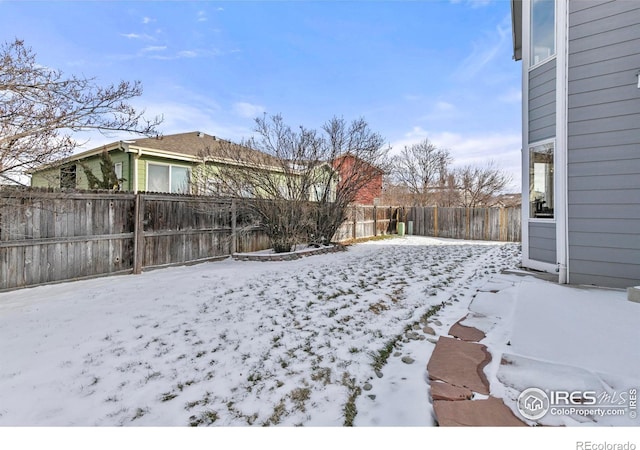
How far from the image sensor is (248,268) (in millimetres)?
5926

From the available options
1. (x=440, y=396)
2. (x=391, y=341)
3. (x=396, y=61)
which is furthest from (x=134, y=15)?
(x=440, y=396)

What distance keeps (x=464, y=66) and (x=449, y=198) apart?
584 inches

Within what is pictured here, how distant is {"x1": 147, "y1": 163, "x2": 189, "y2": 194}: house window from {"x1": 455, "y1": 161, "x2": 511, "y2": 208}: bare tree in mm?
16669

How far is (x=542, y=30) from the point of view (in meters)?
5.22

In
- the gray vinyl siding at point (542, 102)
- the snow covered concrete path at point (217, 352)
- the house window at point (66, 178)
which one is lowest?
the snow covered concrete path at point (217, 352)

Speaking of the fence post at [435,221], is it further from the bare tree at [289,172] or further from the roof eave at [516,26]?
the roof eave at [516,26]

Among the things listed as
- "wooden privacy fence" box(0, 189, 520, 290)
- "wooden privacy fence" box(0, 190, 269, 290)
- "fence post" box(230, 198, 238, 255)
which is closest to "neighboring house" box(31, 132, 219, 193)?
"fence post" box(230, 198, 238, 255)

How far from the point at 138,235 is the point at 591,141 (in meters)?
7.27

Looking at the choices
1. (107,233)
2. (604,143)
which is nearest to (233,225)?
(107,233)

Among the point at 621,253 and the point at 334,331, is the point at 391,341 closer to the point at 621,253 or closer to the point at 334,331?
the point at 334,331

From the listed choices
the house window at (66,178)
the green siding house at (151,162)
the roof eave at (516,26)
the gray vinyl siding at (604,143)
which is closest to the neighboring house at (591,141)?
the gray vinyl siding at (604,143)

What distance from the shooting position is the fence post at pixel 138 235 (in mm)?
5348

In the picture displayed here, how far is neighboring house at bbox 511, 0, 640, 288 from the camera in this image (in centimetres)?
388

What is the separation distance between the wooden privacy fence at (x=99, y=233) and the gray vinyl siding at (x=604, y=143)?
262 inches
